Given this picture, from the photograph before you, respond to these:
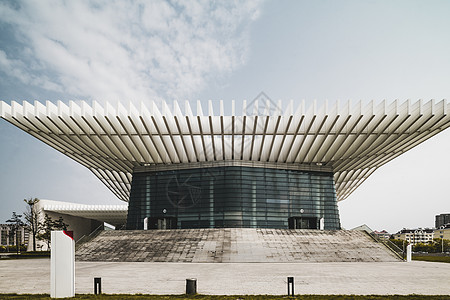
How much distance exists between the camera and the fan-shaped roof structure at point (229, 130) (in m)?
30.0

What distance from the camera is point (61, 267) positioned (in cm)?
1070

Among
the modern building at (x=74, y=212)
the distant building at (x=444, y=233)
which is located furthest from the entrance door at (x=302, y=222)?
the distant building at (x=444, y=233)

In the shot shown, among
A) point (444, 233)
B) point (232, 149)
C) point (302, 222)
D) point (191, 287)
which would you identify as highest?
point (232, 149)

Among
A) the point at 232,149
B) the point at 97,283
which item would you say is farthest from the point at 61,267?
the point at 232,149

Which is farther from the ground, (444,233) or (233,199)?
(233,199)

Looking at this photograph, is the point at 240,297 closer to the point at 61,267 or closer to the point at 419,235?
the point at 61,267

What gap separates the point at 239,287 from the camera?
1280 cm

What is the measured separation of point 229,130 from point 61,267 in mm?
22705

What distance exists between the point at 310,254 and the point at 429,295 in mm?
16384

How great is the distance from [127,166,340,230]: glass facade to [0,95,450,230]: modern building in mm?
108

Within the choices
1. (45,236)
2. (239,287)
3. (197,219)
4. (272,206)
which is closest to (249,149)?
Answer: (272,206)

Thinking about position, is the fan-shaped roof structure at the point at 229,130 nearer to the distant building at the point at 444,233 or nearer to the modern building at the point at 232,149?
the modern building at the point at 232,149

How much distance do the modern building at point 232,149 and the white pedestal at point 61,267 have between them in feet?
65.5

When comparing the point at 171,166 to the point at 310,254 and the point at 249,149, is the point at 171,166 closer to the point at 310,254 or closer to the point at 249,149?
the point at 249,149
